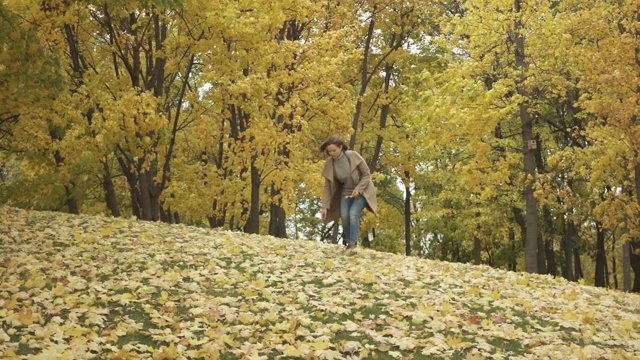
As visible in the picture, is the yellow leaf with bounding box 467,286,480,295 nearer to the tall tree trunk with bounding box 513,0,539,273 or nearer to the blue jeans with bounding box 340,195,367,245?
the blue jeans with bounding box 340,195,367,245

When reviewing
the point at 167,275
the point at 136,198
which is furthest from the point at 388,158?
the point at 167,275

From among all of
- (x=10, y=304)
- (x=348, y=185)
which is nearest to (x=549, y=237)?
(x=348, y=185)

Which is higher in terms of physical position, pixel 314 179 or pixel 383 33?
pixel 383 33

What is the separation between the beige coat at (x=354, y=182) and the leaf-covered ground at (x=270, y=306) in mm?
803

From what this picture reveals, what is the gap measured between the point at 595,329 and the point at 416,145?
58.9ft

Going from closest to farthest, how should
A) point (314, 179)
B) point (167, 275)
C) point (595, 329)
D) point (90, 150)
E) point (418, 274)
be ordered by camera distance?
point (595, 329)
point (167, 275)
point (418, 274)
point (90, 150)
point (314, 179)

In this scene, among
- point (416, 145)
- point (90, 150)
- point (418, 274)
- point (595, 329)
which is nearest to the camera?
point (595, 329)

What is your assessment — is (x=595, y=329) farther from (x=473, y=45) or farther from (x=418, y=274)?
(x=473, y=45)

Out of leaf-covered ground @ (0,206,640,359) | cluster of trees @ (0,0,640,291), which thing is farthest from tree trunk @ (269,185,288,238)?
leaf-covered ground @ (0,206,640,359)

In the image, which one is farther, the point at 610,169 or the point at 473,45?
the point at 473,45

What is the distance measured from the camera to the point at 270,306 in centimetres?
661

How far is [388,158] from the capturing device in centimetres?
2506

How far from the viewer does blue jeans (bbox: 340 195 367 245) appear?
10.3 metres

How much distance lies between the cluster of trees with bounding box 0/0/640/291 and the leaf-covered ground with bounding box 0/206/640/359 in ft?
9.49
